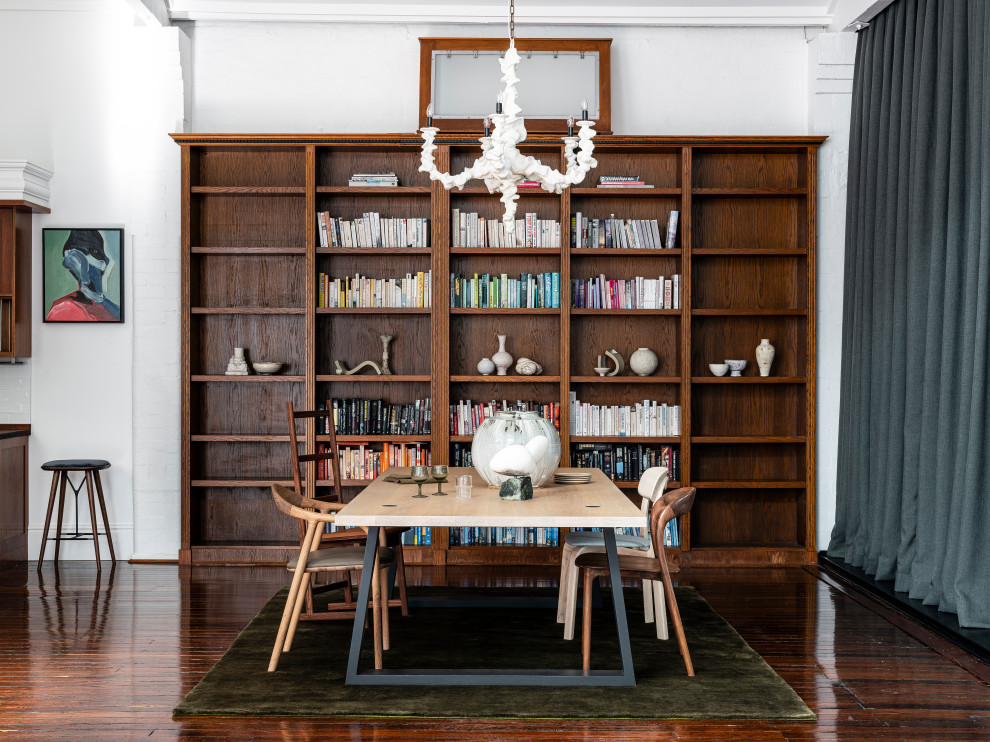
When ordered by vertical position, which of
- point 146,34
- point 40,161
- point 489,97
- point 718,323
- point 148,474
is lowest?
point 148,474

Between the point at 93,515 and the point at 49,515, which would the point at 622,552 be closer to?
the point at 93,515

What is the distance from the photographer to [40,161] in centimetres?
620

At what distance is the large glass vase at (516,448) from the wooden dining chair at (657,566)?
46 centimetres

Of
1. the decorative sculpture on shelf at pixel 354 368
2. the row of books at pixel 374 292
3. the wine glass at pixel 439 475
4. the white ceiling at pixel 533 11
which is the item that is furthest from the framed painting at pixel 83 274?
the wine glass at pixel 439 475

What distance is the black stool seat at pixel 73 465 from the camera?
5711 mm

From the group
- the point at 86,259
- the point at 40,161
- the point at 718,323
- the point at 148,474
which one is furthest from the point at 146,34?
the point at 718,323

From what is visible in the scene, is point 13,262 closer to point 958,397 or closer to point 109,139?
point 109,139

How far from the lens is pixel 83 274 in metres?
6.14

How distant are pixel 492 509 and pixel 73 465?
3470 mm

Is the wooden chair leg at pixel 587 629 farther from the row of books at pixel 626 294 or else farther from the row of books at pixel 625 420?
the row of books at pixel 626 294

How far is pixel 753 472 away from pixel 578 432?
128 cm

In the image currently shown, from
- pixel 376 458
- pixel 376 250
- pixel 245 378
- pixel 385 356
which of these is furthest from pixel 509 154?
pixel 245 378

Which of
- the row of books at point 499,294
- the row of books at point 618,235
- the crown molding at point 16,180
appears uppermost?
the crown molding at point 16,180

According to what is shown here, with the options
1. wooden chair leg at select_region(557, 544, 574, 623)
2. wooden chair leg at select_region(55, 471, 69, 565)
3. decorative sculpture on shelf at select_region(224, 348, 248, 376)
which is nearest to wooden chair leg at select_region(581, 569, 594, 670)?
wooden chair leg at select_region(557, 544, 574, 623)
